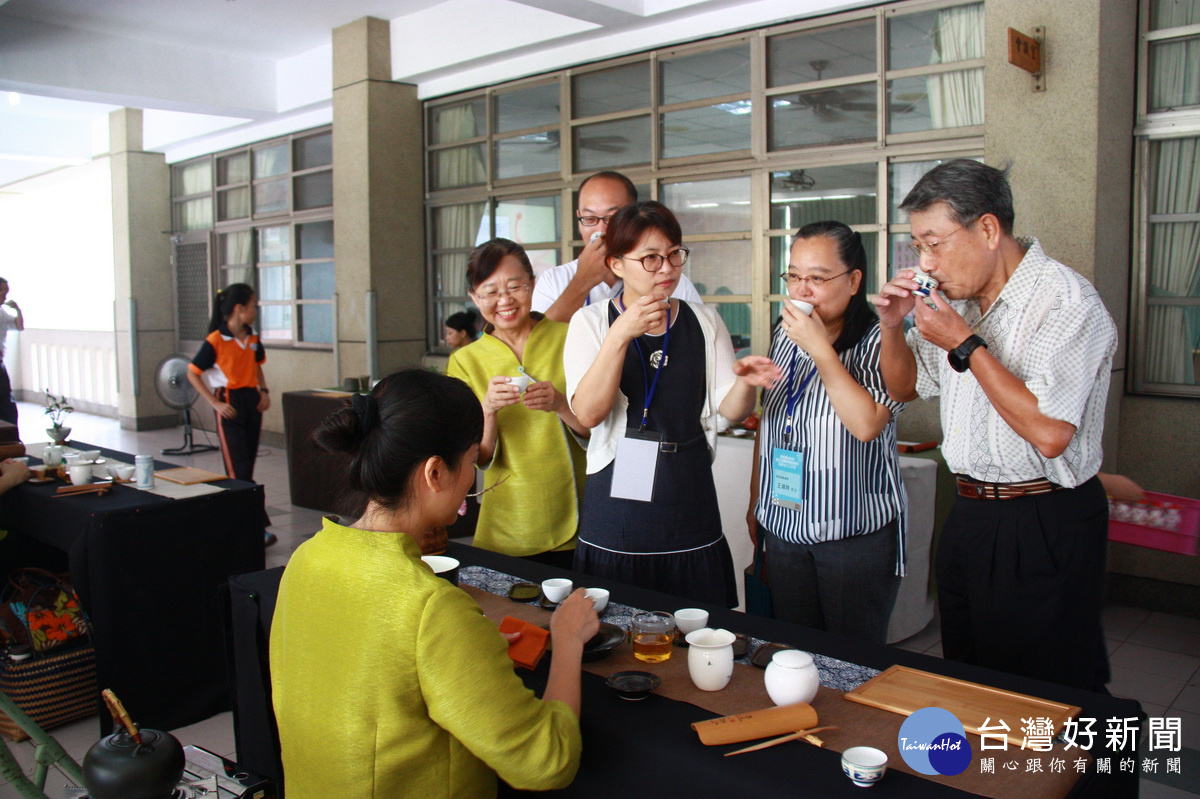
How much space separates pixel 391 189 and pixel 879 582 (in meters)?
5.94

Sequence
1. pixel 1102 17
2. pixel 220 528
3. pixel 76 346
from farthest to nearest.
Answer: pixel 76 346 < pixel 1102 17 < pixel 220 528

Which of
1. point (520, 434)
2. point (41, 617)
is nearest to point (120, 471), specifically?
point (41, 617)

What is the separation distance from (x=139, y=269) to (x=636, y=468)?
375 inches

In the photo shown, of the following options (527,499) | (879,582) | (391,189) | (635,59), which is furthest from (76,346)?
(879,582)

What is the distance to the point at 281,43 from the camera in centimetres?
753

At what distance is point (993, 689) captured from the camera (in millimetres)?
1369

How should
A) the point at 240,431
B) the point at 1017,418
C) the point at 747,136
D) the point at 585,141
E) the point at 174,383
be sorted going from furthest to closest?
the point at 174,383, the point at 585,141, the point at 747,136, the point at 240,431, the point at 1017,418

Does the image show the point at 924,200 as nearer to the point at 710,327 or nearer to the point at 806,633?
the point at 710,327

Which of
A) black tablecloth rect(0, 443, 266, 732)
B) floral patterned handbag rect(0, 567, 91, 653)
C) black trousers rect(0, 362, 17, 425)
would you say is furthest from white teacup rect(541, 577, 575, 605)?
black trousers rect(0, 362, 17, 425)

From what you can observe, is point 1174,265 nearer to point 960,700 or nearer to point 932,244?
point 932,244

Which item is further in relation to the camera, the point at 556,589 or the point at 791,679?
the point at 556,589

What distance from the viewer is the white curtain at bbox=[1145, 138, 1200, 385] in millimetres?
3777

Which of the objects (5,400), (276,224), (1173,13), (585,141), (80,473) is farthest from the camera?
(276,224)

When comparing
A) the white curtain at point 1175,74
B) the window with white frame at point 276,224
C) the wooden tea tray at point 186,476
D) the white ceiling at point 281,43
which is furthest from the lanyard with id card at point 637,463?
the window with white frame at point 276,224
